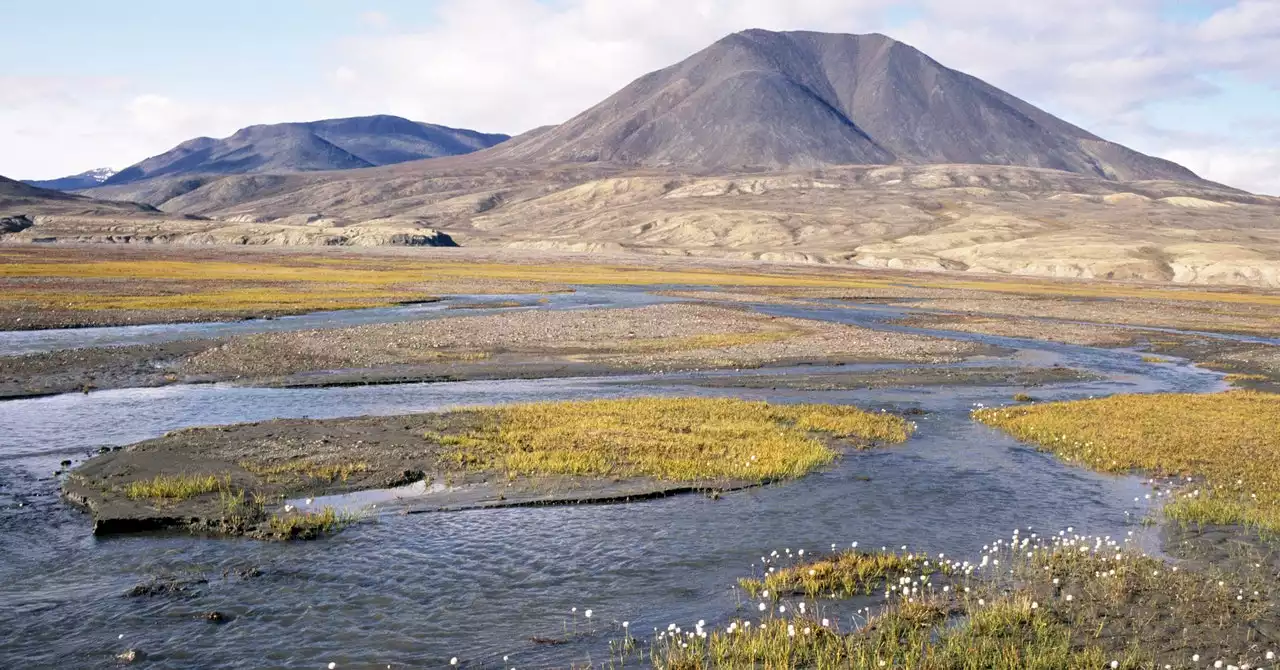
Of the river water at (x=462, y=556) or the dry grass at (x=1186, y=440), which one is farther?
the dry grass at (x=1186, y=440)

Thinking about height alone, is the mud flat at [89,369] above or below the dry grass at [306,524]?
above

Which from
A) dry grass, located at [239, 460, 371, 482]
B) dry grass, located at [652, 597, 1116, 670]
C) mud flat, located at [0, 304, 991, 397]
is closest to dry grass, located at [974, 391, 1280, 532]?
dry grass, located at [652, 597, 1116, 670]

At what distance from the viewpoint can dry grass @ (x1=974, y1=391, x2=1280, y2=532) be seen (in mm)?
22359

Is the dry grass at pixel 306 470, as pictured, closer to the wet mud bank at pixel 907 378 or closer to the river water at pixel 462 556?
the river water at pixel 462 556

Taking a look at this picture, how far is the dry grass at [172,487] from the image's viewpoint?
68.9ft

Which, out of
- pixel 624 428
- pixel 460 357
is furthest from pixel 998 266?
pixel 624 428

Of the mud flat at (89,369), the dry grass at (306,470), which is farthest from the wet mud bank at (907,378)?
the mud flat at (89,369)

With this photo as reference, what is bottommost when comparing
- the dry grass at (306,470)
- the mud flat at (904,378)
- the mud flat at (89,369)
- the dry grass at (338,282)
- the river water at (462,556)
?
the river water at (462,556)

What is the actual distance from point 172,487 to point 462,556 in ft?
26.4

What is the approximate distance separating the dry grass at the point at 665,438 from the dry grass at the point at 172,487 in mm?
6152

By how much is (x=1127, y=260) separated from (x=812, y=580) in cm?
17696

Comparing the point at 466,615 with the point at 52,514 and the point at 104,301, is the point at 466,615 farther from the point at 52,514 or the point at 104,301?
the point at 104,301

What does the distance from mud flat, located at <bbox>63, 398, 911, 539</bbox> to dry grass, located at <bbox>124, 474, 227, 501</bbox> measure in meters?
0.04

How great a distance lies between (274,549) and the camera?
18.5 m
